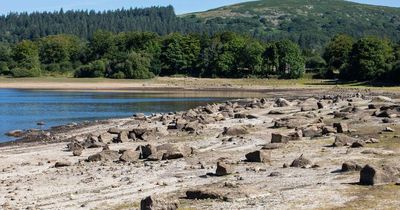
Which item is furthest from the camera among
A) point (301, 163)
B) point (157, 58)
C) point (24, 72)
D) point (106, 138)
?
point (157, 58)

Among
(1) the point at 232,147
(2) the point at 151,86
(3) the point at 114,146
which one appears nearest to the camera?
(1) the point at 232,147

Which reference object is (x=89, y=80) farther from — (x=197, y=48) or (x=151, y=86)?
(x=197, y=48)

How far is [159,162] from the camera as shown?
1091 inches

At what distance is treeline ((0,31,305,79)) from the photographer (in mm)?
156250

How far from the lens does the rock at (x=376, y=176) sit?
20.0 metres

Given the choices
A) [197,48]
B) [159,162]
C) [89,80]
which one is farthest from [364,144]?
[197,48]

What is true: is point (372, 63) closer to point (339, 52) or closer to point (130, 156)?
point (339, 52)

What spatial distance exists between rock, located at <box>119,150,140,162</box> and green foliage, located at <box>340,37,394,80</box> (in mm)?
94081

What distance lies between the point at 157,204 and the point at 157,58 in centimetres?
15459

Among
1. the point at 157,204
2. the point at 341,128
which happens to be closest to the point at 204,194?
the point at 157,204

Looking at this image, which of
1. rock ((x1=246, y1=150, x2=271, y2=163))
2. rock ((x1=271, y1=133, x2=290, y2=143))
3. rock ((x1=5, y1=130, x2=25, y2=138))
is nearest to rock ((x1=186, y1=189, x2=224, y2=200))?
rock ((x1=246, y1=150, x2=271, y2=163))

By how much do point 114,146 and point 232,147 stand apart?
279 inches

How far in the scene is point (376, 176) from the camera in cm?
1995

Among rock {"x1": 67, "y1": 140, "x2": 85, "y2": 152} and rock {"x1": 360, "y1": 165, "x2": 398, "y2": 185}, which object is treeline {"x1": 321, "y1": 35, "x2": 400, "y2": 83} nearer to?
rock {"x1": 67, "y1": 140, "x2": 85, "y2": 152}
